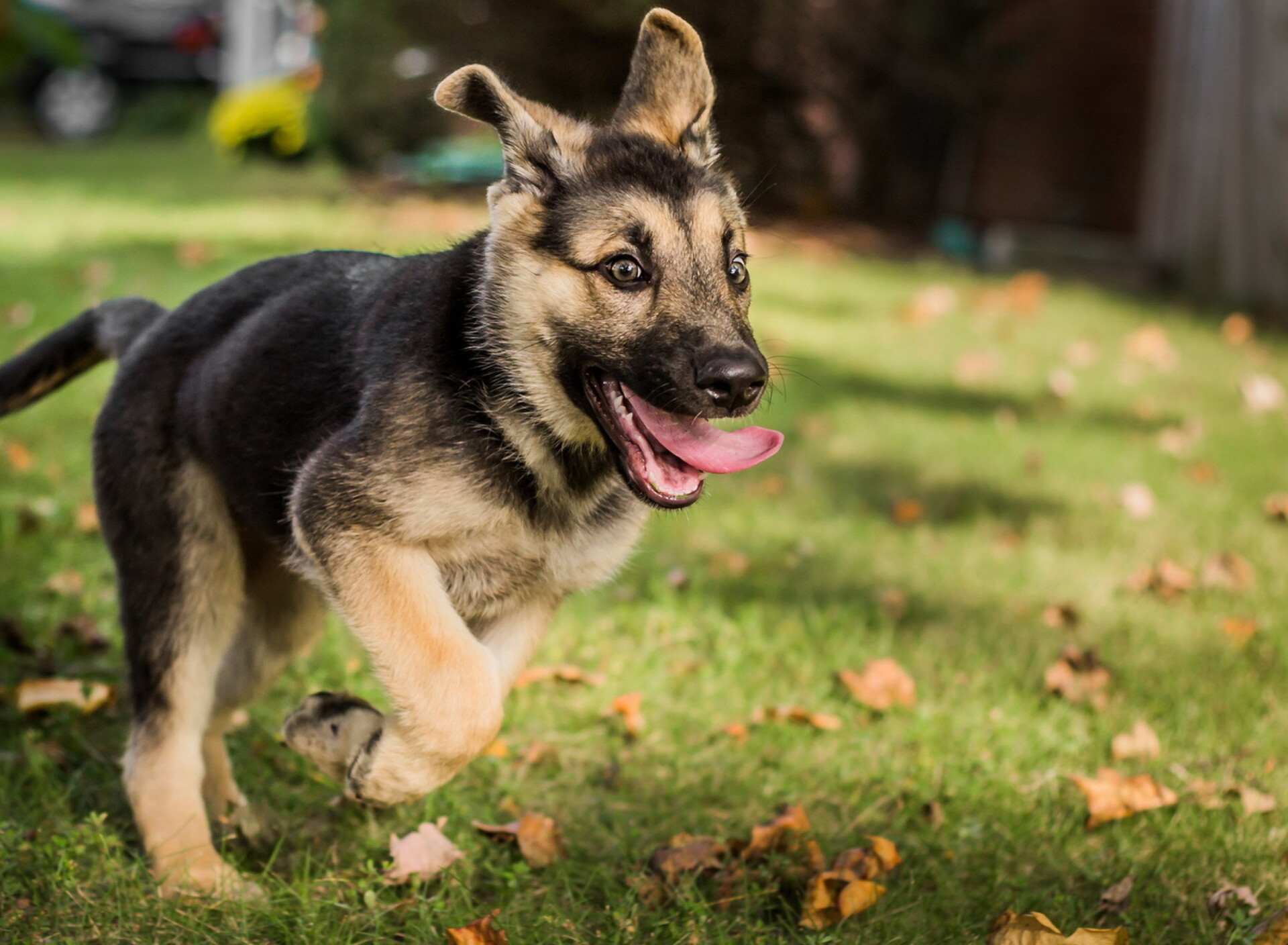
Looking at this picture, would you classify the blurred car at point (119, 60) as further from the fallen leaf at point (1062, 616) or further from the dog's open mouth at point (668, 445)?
the dog's open mouth at point (668, 445)

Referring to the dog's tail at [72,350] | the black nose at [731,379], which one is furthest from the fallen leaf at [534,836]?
the dog's tail at [72,350]

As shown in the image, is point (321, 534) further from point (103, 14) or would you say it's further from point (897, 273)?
point (103, 14)

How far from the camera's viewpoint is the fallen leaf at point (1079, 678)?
4059mm

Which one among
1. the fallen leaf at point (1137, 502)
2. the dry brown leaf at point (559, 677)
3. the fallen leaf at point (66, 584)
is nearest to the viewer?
the dry brown leaf at point (559, 677)

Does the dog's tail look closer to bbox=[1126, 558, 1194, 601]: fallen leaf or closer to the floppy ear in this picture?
the floppy ear

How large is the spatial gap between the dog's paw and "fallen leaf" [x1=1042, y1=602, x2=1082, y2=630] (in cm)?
279

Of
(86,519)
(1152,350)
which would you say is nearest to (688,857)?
(86,519)

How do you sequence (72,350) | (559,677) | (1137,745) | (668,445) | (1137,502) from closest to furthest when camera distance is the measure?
1. (668,445)
2. (72,350)
3. (1137,745)
4. (559,677)
5. (1137,502)

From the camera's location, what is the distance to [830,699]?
404 cm

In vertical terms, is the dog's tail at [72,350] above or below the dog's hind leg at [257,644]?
above

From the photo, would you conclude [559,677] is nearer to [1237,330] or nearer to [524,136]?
[524,136]

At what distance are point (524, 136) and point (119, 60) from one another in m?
21.0

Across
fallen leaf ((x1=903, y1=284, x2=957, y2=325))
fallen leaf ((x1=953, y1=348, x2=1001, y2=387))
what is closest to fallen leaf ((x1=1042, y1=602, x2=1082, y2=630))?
fallen leaf ((x1=953, y1=348, x2=1001, y2=387))

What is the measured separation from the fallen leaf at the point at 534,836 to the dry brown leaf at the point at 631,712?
0.61 m
